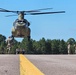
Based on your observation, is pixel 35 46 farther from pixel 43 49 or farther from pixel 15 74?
pixel 15 74

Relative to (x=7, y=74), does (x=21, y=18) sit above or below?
above

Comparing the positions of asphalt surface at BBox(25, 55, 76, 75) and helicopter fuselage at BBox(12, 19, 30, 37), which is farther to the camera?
helicopter fuselage at BBox(12, 19, 30, 37)

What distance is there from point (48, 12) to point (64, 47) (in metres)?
110

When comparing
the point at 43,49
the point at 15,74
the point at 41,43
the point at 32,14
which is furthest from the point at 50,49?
the point at 15,74

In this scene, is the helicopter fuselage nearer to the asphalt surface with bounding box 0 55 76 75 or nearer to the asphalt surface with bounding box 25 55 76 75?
the asphalt surface with bounding box 25 55 76 75

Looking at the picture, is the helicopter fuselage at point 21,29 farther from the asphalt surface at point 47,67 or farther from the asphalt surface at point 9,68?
the asphalt surface at point 9,68

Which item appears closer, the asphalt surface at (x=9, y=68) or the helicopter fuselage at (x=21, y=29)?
the asphalt surface at (x=9, y=68)

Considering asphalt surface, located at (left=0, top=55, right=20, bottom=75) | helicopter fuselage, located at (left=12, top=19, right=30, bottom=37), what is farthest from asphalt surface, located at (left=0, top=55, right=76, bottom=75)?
helicopter fuselage, located at (left=12, top=19, right=30, bottom=37)

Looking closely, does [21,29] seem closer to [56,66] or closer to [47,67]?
[56,66]

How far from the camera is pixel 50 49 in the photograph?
7146 inches

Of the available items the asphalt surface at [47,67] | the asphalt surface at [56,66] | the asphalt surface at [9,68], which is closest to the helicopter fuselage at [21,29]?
the asphalt surface at [56,66]

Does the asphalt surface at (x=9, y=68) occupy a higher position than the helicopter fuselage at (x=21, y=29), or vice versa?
the helicopter fuselage at (x=21, y=29)

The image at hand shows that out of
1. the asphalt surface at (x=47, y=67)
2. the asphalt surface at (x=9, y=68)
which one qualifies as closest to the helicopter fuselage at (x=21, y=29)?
the asphalt surface at (x=47, y=67)

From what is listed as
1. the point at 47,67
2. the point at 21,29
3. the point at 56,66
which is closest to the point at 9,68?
the point at 47,67
